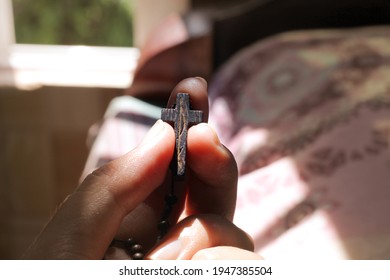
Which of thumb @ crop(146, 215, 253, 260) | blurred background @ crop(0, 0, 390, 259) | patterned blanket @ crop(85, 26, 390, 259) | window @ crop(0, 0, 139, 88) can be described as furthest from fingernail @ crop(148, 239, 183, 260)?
window @ crop(0, 0, 139, 88)

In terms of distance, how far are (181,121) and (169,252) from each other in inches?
2.9

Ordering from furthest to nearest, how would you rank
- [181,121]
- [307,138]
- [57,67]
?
[57,67]
[307,138]
[181,121]

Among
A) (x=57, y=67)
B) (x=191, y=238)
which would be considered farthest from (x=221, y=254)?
(x=57, y=67)

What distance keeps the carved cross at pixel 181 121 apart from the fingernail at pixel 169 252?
4cm

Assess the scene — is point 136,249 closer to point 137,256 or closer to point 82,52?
point 137,256

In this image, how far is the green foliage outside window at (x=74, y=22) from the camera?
4.32 feet

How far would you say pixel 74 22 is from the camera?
1364mm

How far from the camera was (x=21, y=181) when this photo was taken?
1176 millimetres

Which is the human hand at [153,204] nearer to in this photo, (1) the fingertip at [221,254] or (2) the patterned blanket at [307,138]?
(1) the fingertip at [221,254]

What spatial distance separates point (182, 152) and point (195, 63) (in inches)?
32.9

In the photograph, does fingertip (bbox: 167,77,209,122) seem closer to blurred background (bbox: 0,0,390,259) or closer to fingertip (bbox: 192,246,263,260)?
fingertip (bbox: 192,246,263,260)

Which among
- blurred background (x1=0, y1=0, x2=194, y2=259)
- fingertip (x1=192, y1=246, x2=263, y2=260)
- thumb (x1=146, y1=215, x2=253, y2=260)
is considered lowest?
fingertip (x1=192, y1=246, x2=263, y2=260)

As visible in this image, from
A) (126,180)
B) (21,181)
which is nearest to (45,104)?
(21,181)

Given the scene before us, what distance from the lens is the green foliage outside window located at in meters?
1.32
